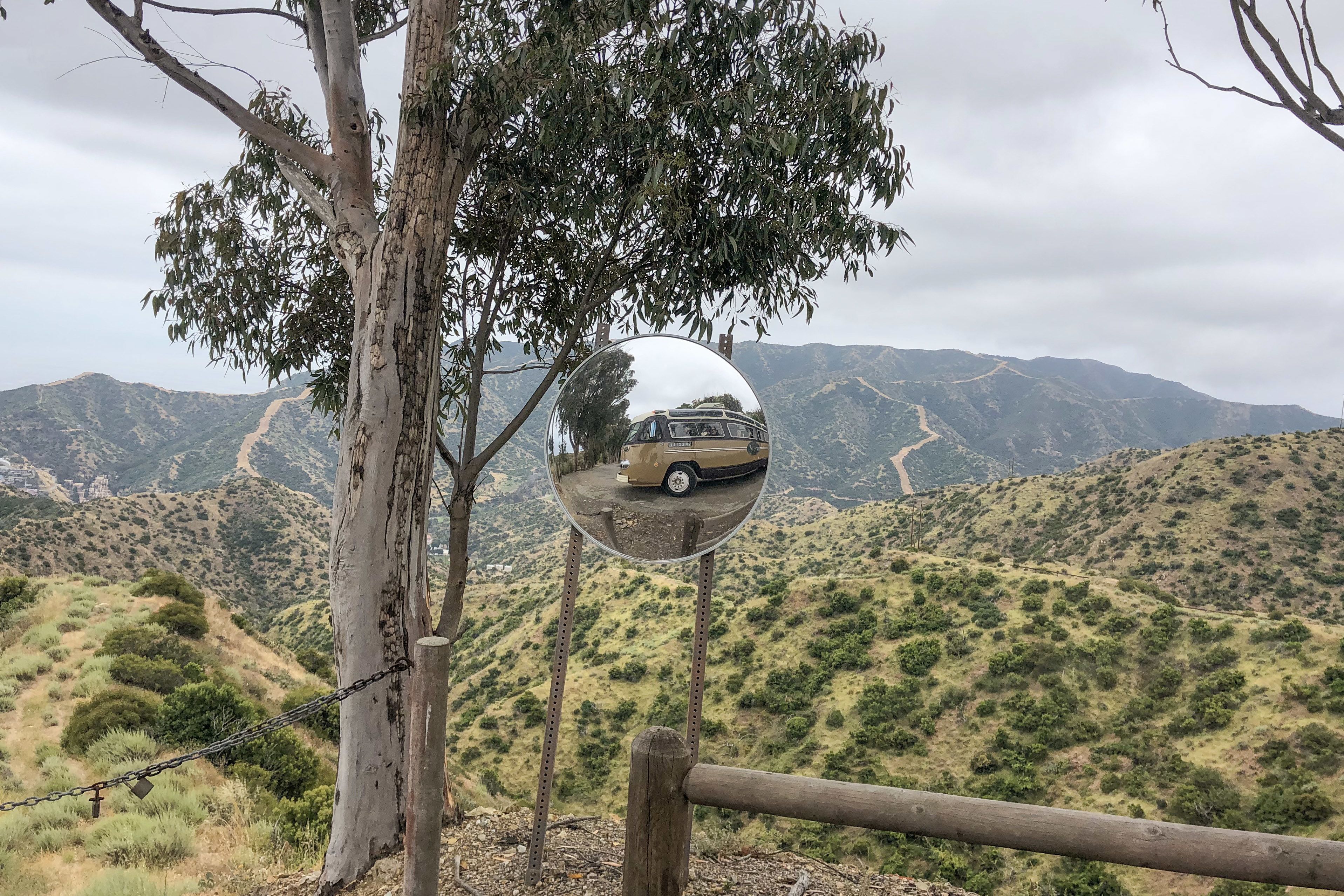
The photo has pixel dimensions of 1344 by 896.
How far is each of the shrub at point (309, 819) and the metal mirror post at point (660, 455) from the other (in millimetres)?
2846

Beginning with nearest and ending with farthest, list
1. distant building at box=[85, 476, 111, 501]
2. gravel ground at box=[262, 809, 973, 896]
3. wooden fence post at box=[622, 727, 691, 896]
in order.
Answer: wooden fence post at box=[622, 727, 691, 896], gravel ground at box=[262, 809, 973, 896], distant building at box=[85, 476, 111, 501]

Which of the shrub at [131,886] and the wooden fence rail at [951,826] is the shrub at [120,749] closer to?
the shrub at [131,886]

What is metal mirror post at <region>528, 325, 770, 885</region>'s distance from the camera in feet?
11.4

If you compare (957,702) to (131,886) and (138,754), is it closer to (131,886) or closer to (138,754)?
(138,754)

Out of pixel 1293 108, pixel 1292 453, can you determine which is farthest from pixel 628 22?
pixel 1292 453

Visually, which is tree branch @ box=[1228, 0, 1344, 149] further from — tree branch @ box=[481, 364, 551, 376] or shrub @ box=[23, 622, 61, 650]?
shrub @ box=[23, 622, 61, 650]

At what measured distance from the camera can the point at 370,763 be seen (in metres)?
4.19

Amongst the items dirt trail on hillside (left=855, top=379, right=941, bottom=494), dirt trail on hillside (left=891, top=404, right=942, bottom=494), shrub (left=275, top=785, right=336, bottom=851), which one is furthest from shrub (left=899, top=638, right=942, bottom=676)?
dirt trail on hillside (left=891, top=404, right=942, bottom=494)

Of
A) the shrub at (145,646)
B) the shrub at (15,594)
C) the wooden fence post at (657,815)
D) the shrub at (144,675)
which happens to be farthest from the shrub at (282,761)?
the shrub at (15,594)

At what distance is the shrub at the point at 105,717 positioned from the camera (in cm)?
778

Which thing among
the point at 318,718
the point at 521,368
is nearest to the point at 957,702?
the point at 318,718

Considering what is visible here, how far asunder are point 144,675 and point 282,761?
3627 mm

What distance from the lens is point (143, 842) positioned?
520 centimetres

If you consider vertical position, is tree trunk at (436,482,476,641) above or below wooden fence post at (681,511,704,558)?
below
